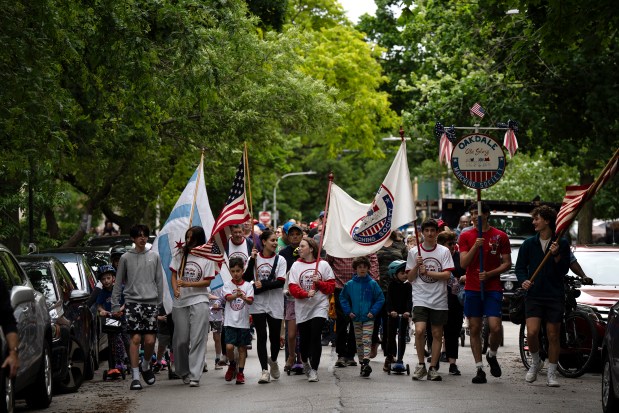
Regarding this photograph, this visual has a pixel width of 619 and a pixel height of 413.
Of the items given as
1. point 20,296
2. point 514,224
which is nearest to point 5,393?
point 20,296

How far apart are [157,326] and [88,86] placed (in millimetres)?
5319

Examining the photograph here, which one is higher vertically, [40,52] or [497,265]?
[40,52]

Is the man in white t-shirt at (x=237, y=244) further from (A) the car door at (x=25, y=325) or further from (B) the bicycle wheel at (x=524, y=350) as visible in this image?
(A) the car door at (x=25, y=325)

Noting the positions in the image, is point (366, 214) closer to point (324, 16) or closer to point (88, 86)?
point (88, 86)

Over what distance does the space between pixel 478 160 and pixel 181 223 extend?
361cm

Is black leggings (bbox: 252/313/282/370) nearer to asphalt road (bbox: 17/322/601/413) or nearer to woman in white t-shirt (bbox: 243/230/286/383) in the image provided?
woman in white t-shirt (bbox: 243/230/286/383)

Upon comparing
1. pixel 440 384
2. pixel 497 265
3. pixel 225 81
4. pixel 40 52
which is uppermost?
pixel 225 81

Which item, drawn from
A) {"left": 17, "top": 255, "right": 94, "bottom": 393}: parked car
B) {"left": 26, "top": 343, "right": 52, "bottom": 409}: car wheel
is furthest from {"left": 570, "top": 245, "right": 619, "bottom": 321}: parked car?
{"left": 26, "top": 343, "right": 52, "bottom": 409}: car wheel

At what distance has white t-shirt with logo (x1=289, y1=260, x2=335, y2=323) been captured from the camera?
14727 mm

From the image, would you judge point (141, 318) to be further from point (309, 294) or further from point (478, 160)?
point (478, 160)

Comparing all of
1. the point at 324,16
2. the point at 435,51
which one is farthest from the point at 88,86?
the point at 324,16

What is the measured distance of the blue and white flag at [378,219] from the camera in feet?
49.9

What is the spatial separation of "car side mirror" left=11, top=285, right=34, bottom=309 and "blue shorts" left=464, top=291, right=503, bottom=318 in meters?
5.26

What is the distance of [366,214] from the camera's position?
50.9ft
